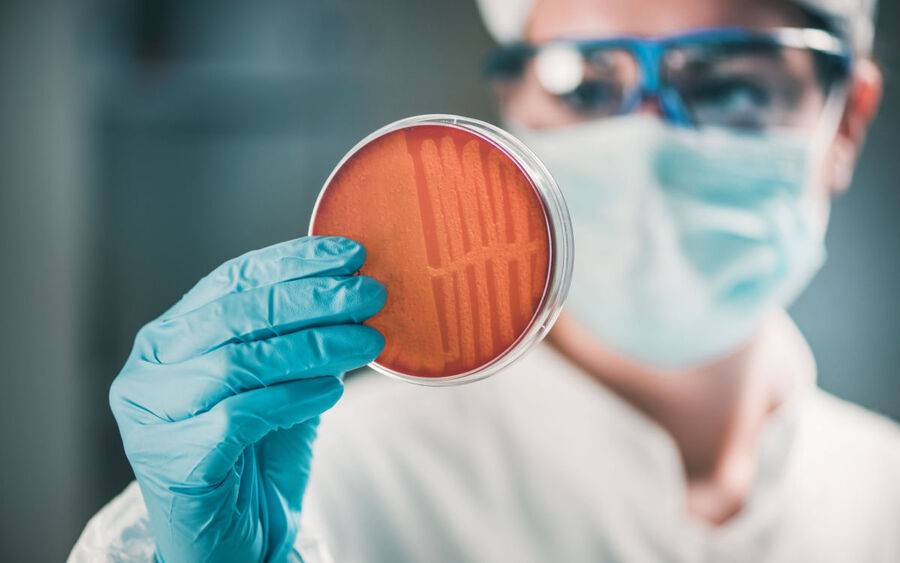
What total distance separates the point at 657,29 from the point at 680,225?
43 cm

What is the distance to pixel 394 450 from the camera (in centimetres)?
169

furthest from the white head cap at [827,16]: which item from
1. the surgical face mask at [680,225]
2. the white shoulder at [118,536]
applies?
the white shoulder at [118,536]

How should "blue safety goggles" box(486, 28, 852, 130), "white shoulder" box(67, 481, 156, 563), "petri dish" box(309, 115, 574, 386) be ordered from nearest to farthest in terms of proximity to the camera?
"petri dish" box(309, 115, 574, 386) → "white shoulder" box(67, 481, 156, 563) → "blue safety goggles" box(486, 28, 852, 130)

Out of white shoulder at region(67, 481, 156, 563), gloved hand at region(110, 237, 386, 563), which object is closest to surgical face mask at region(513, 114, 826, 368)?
gloved hand at region(110, 237, 386, 563)

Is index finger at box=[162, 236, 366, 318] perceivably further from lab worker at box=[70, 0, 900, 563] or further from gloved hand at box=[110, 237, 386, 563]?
lab worker at box=[70, 0, 900, 563]

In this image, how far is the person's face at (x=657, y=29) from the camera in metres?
1.65

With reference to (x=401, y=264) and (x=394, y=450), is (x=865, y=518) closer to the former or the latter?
(x=394, y=450)

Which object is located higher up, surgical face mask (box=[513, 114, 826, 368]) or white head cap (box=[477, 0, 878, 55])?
white head cap (box=[477, 0, 878, 55])

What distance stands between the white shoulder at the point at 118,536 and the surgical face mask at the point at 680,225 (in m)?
1.03

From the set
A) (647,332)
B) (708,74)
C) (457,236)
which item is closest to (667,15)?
(708,74)

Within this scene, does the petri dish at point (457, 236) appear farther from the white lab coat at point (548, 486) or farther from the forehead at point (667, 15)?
the forehead at point (667, 15)

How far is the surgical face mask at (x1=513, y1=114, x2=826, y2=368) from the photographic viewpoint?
5.41ft

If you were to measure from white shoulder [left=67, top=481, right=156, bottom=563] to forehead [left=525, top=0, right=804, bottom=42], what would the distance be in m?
1.33

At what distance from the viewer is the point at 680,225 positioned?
166cm
